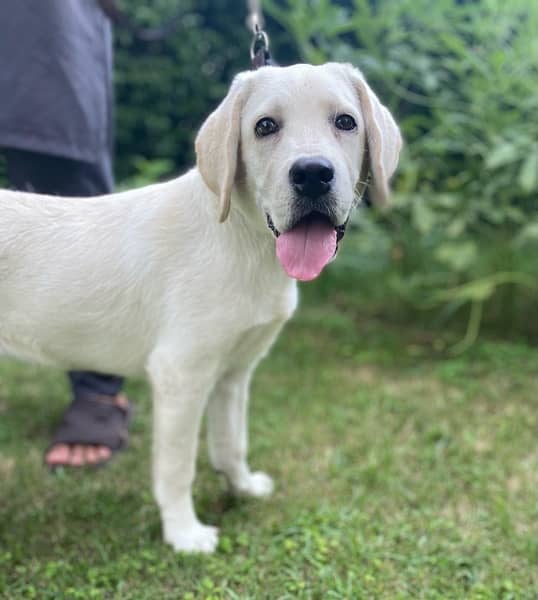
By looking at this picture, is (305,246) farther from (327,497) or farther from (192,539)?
(327,497)

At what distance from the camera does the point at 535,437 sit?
11.6 ft

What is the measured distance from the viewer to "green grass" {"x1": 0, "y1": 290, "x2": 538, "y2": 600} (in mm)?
2432

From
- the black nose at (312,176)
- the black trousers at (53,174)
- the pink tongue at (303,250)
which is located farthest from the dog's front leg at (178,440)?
the black trousers at (53,174)

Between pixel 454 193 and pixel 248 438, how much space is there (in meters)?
2.49

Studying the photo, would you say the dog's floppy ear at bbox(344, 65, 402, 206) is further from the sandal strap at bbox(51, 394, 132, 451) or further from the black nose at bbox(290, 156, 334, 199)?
the sandal strap at bbox(51, 394, 132, 451)

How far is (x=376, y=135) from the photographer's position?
7.22ft

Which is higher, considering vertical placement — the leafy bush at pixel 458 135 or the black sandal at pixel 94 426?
the leafy bush at pixel 458 135

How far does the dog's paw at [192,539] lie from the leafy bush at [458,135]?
248 cm

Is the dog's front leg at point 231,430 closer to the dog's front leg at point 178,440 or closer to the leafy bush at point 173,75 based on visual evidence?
the dog's front leg at point 178,440

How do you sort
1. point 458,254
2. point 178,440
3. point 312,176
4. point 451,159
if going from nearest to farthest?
point 312,176 → point 178,440 → point 458,254 → point 451,159

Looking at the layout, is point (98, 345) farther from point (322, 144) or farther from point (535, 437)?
point (535, 437)

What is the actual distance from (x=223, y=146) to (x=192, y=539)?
1482 millimetres

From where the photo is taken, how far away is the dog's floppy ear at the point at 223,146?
6.95 ft

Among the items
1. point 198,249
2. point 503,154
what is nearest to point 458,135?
point 503,154
